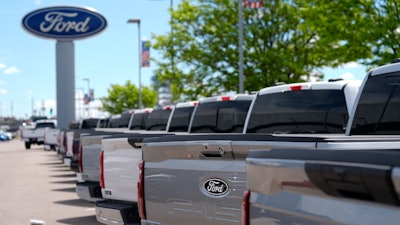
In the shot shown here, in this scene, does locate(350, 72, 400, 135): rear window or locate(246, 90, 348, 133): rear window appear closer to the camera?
locate(350, 72, 400, 135): rear window

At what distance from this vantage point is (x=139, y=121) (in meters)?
19.8

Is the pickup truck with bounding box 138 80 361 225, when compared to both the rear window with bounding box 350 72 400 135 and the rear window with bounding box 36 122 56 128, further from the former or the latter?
the rear window with bounding box 36 122 56 128

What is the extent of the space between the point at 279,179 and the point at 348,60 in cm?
1934

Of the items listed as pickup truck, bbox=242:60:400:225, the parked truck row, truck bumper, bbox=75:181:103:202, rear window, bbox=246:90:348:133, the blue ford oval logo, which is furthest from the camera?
the blue ford oval logo

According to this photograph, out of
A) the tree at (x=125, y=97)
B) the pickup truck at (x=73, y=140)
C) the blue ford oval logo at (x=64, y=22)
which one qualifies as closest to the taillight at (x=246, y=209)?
the pickup truck at (x=73, y=140)

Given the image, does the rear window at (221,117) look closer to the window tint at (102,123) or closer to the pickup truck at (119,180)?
the pickup truck at (119,180)

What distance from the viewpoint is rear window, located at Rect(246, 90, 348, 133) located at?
7.66 m

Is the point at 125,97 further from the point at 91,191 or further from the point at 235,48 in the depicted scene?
the point at 91,191

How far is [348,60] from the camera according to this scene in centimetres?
A: 2128

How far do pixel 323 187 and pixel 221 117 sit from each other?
843 cm

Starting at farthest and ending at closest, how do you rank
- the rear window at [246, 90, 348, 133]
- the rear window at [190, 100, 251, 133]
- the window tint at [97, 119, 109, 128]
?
1. the window tint at [97, 119, 109, 128]
2. the rear window at [190, 100, 251, 133]
3. the rear window at [246, 90, 348, 133]

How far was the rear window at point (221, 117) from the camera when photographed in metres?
Answer: 10.6

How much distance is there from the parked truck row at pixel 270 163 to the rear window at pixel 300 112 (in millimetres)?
14

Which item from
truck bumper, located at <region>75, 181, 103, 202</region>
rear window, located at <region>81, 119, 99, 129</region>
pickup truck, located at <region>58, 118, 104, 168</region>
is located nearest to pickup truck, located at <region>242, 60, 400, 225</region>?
truck bumper, located at <region>75, 181, 103, 202</region>
